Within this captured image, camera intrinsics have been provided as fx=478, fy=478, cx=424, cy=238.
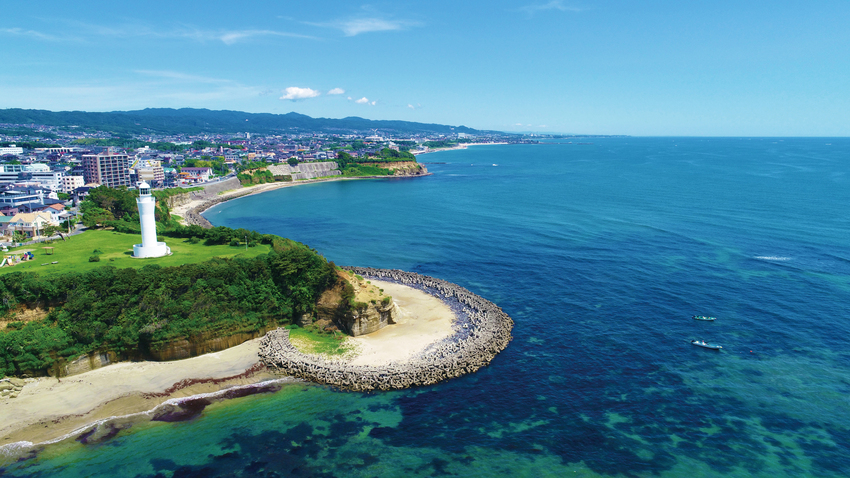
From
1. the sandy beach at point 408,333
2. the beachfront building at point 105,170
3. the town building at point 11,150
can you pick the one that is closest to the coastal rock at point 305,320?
the sandy beach at point 408,333

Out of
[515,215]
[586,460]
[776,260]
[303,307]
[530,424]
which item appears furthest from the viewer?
[515,215]

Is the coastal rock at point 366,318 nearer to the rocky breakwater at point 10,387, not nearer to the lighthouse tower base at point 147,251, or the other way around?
the lighthouse tower base at point 147,251

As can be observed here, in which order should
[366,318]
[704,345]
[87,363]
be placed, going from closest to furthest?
[87,363], [704,345], [366,318]

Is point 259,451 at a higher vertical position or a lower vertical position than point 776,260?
lower

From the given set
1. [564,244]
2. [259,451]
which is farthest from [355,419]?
[564,244]

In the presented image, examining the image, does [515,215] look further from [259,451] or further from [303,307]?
[259,451]

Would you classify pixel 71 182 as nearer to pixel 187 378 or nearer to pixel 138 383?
pixel 138 383

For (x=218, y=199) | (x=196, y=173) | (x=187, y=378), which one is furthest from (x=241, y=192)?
(x=187, y=378)
